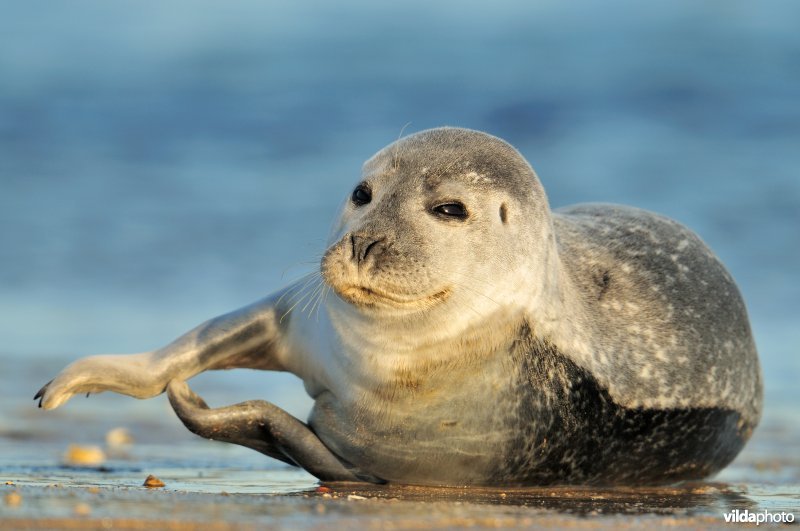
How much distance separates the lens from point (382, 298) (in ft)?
15.9

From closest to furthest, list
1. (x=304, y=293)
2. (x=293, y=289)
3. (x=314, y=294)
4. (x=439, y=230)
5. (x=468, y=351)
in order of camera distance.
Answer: (x=439, y=230), (x=468, y=351), (x=314, y=294), (x=304, y=293), (x=293, y=289)

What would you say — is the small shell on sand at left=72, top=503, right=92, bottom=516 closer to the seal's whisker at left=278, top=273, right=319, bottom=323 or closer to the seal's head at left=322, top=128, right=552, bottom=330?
the seal's head at left=322, top=128, right=552, bottom=330

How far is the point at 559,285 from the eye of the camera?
5449 millimetres

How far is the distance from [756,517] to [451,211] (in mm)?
1596

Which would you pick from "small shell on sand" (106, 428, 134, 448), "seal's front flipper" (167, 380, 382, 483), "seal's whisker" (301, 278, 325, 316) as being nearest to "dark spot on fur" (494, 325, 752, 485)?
"seal's front flipper" (167, 380, 382, 483)

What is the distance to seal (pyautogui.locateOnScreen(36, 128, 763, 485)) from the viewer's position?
5020mm

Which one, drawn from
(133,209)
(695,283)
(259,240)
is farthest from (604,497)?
(133,209)

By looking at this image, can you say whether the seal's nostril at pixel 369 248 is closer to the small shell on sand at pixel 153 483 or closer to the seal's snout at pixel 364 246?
the seal's snout at pixel 364 246

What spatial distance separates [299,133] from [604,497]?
17.5m

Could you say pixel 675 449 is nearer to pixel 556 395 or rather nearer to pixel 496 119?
pixel 556 395

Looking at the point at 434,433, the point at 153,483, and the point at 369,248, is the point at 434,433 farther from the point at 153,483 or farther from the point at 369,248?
the point at 153,483

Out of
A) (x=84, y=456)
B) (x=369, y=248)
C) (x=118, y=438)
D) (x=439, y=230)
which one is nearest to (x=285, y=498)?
(x=369, y=248)

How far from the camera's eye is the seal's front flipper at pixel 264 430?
213 inches

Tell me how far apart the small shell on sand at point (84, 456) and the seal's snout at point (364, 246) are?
1.91 metres
